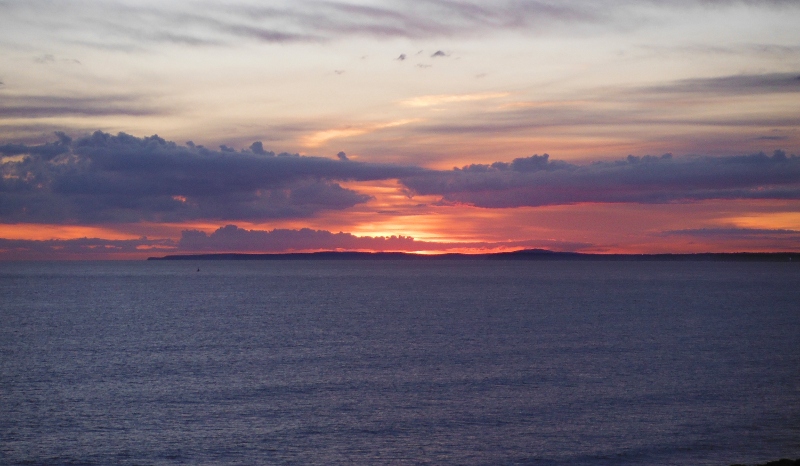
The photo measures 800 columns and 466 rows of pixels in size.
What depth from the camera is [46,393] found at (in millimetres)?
43719

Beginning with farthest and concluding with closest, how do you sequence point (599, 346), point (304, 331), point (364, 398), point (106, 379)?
point (304, 331)
point (599, 346)
point (106, 379)
point (364, 398)

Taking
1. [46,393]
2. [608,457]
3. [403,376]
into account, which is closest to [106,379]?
[46,393]

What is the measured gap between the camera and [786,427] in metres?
36.3

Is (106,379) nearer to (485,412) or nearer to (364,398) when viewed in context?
(364,398)

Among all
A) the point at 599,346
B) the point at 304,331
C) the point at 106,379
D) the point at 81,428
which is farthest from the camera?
the point at 304,331

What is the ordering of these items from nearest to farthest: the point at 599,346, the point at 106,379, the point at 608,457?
the point at 608,457, the point at 106,379, the point at 599,346

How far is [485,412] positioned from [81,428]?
69.0 ft

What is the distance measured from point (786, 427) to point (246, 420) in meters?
27.8

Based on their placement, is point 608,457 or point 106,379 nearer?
Result: point 608,457

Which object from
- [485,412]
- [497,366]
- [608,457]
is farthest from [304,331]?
[608,457]

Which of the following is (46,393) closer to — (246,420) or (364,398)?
(246,420)

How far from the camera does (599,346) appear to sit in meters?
65.8

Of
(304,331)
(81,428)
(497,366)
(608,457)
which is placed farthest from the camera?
(304,331)

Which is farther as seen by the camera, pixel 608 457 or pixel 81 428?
pixel 81 428
